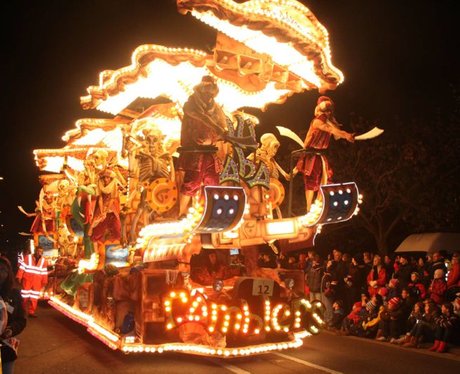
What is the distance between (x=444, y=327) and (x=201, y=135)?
20.4ft

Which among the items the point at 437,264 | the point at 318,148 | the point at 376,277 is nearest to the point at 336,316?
the point at 376,277

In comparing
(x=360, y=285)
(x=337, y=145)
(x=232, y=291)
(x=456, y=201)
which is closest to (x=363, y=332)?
(x=360, y=285)

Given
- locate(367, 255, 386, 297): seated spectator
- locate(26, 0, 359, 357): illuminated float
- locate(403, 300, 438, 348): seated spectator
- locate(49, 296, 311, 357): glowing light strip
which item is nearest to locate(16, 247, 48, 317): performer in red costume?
locate(26, 0, 359, 357): illuminated float

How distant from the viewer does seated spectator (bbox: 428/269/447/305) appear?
490 inches

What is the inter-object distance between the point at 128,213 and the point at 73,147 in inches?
198

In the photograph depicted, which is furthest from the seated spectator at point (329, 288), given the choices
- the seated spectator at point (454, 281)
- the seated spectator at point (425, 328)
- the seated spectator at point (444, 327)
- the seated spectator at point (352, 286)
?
the seated spectator at point (444, 327)

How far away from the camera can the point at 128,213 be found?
40.9 ft

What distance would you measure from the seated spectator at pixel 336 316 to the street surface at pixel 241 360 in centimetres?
200

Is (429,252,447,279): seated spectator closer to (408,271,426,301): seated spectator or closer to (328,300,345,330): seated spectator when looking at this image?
(408,271,426,301): seated spectator

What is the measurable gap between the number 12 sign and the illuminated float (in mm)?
15

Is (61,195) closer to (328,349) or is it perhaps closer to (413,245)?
(328,349)

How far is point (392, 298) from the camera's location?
1305 cm

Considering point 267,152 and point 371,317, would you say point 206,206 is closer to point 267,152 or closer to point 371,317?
point 267,152

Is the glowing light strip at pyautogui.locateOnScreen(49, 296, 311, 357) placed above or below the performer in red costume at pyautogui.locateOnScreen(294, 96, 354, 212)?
below
